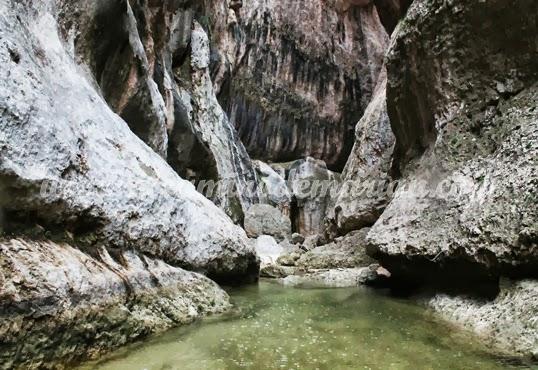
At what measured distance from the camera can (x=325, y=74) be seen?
162 ft

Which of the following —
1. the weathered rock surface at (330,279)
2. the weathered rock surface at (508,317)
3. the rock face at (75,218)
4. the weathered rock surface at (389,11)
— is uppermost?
the weathered rock surface at (389,11)

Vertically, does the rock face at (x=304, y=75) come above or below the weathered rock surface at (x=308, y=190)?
above

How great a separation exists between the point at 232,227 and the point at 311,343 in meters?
6.71

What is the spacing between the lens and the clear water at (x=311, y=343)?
5883 millimetres

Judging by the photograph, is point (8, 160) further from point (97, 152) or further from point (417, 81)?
point (417, 81)

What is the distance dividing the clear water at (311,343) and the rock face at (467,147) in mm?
1802

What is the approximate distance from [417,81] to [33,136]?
11859 mm

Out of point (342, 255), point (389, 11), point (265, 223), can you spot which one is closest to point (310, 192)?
point (265, 223)

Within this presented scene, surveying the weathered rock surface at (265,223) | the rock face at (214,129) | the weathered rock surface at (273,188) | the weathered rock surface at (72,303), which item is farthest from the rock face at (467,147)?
the weathered rock surface at (273,188)

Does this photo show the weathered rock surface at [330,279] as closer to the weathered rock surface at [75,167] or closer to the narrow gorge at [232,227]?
the narrow gorge at [232,227]

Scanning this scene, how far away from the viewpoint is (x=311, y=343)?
7008 millimetres

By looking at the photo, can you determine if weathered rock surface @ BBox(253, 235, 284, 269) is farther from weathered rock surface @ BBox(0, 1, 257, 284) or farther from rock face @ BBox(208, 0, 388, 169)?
rock face @ BBox(208, 0, 388, 169)

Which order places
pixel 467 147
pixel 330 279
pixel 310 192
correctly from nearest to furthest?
pixel 467 147 → pixel 330 279 → pixel 310 192

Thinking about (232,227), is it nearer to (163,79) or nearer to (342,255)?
(342,255)
